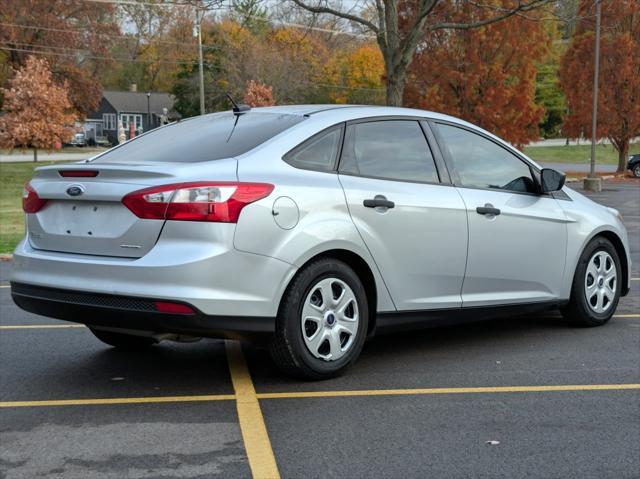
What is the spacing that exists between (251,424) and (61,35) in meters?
59.2

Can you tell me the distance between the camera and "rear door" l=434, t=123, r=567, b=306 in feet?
21.6

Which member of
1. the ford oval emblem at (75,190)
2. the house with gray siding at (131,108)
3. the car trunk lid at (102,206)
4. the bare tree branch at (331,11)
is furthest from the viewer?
the house with gray siding at (131,108)

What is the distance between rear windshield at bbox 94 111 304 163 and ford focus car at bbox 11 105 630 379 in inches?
0.7

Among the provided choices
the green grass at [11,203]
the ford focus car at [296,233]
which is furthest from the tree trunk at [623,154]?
the ford focus car at [296,233]

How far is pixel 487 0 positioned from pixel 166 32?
62916 millimetres

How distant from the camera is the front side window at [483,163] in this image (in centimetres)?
668

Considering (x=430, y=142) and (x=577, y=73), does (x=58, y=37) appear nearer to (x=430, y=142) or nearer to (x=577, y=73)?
(x=577, y=73)

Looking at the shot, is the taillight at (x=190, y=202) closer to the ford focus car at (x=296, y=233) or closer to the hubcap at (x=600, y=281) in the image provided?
the ford focus car at (x=296, y=233)

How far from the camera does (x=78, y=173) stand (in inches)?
217

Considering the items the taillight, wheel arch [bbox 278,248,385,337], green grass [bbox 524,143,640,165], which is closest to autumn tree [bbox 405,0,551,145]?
green grass [bbox 524,143,640,165]

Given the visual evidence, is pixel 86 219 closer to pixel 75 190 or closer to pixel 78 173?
pixel 75 190

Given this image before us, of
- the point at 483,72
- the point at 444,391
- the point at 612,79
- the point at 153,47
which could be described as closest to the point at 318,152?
the point at 444,391

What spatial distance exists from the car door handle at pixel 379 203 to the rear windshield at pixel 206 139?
0.68 metres

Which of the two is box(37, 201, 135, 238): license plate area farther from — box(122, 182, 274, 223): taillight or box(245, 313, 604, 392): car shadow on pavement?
box(245, 313, 604, 392): car shadow on pavement
